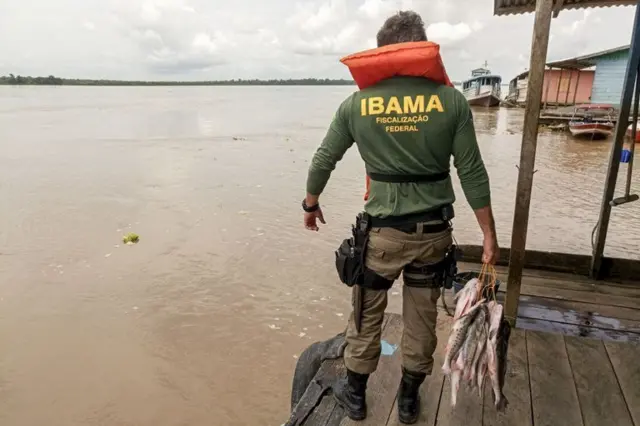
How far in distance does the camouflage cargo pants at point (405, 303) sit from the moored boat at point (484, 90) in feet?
139

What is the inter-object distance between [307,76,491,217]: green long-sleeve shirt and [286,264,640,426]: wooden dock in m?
1.18

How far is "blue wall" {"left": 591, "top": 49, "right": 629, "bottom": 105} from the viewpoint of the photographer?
84.1 ft

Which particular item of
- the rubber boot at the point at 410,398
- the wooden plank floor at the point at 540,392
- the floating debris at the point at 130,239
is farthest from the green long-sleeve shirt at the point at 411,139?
the floating debris at the point at 130,239

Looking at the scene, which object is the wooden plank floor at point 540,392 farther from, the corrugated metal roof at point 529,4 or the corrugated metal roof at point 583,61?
the corrugated metal roof at point 583,61

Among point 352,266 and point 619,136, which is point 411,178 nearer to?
point 352,266

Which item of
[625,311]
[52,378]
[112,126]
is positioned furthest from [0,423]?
[112,126]

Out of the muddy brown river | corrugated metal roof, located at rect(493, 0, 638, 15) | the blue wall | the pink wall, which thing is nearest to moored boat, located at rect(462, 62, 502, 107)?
the pink wall

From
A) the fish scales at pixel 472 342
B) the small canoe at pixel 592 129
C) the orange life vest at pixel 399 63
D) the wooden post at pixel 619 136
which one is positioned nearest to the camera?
the orange life vest at pixel 399 63

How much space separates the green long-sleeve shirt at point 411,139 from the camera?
2.16 m

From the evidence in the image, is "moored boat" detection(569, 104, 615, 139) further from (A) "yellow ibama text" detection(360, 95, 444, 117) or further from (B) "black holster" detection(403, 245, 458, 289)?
(A) "yellow ibama text" detection(360, 95, 444, 117)

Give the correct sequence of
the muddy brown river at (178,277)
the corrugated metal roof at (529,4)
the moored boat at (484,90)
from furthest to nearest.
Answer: the moored boat at (484,90), the corrugated metal roof at (529,4), the muddy brown river at (178,277)

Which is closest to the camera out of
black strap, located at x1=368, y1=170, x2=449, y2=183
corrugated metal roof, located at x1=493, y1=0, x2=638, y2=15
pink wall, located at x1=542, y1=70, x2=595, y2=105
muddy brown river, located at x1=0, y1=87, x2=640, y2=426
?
black strap, located at x1=368, y1=170, x2=449, y2=183

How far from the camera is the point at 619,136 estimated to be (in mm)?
4027

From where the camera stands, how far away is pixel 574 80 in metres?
30.7
